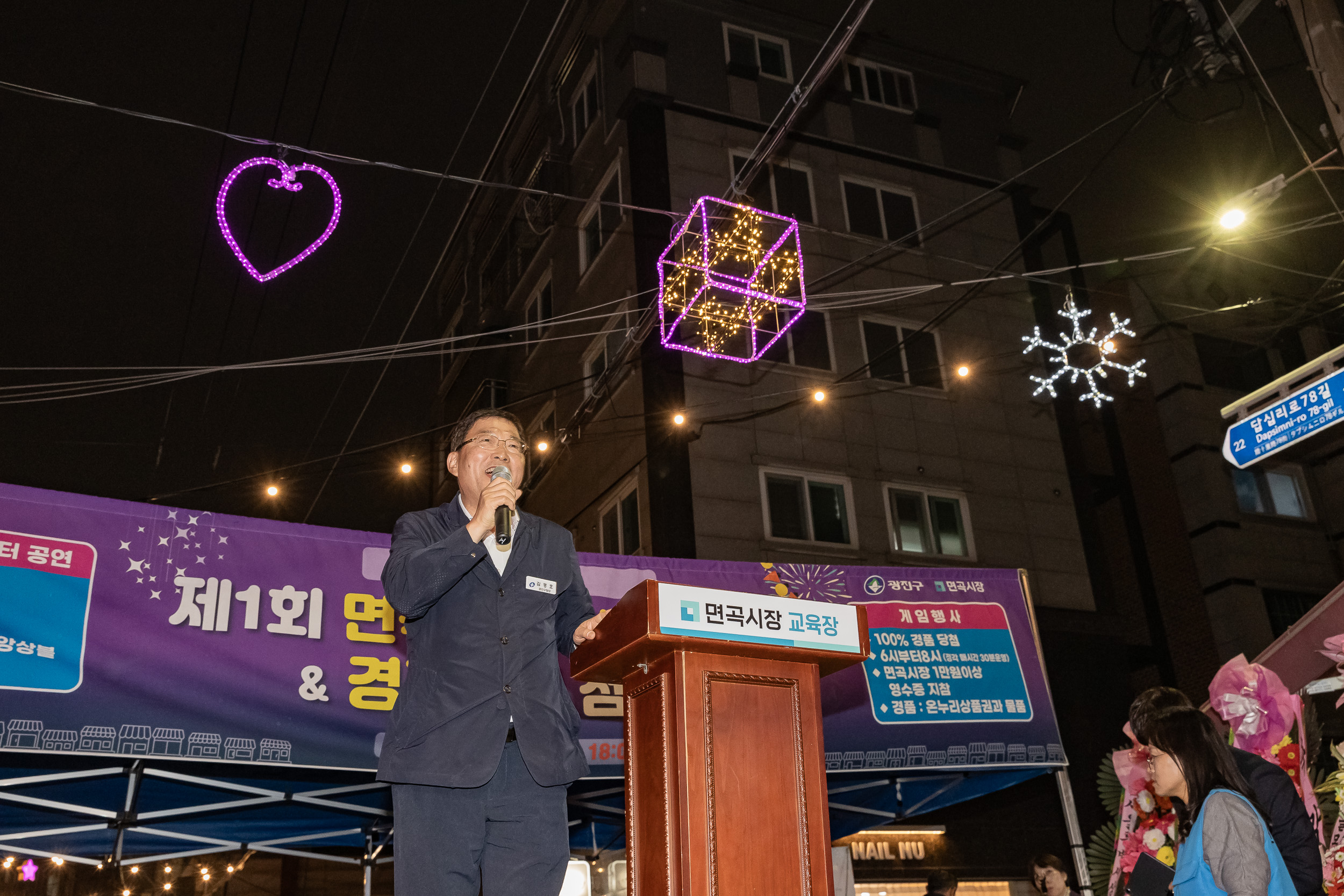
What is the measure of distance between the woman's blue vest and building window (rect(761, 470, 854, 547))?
9.89 metres

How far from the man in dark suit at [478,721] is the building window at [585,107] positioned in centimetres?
1470

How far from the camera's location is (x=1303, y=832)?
3.60 meters

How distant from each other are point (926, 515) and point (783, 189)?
533cm

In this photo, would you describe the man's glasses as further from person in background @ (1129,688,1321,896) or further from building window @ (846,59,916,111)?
building window @ (846,59,916,111)

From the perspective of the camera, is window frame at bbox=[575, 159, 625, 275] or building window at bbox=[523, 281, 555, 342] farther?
building window at bbox=[523, 281, 555, 342]

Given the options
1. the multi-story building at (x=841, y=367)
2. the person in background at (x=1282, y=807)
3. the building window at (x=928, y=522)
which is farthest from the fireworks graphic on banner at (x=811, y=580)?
the building window at (x=928, y=522)

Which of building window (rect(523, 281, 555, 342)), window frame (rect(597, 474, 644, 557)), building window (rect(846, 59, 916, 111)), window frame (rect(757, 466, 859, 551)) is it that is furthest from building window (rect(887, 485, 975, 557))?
building window (rect(523, 281, 555, 342))

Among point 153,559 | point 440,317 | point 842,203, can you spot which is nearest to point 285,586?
point 153,559

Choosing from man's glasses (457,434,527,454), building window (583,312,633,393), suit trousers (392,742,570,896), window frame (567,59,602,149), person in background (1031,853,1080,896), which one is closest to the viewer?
suit trousers (392,742,570,896)

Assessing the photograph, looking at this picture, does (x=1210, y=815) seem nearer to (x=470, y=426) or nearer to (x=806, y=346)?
(x=470, y=426)

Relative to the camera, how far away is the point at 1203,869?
3.22m

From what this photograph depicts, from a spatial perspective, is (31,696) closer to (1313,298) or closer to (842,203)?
(1313,298)

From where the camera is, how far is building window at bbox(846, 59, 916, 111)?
Result: 16.5 meters

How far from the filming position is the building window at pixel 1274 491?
58.4 feet
